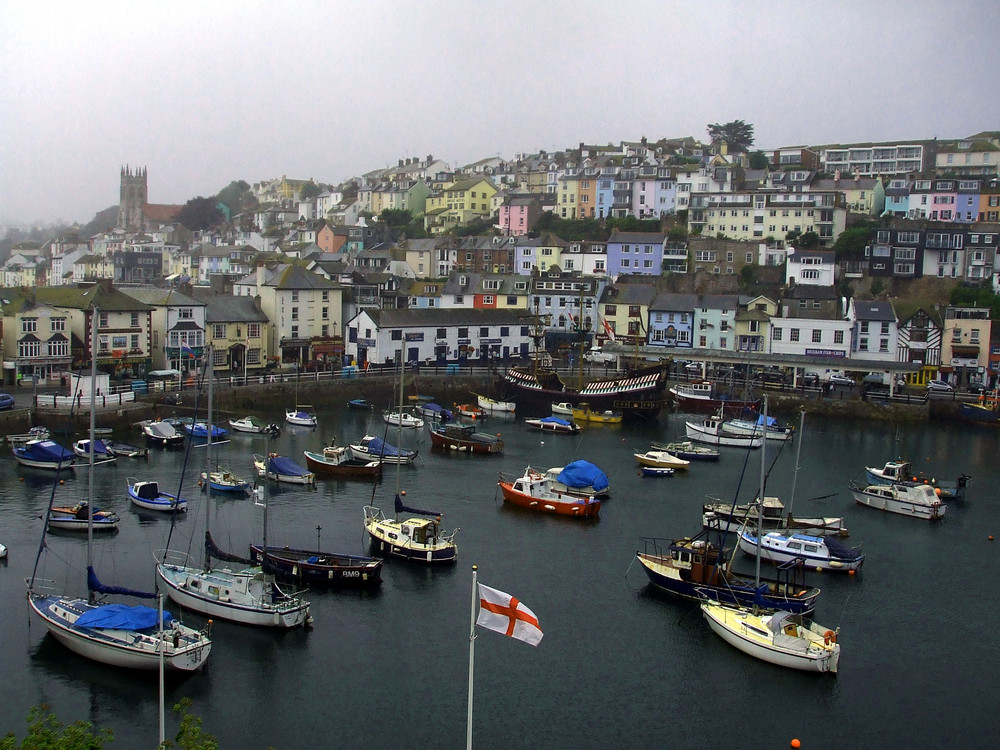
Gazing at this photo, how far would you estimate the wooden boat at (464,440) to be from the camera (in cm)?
3703

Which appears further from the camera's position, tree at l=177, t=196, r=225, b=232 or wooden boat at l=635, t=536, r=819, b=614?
tree at l=177, t=196, r=225, b=232

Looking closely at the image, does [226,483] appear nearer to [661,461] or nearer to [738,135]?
[661,461]

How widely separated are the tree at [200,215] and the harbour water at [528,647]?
104 metres

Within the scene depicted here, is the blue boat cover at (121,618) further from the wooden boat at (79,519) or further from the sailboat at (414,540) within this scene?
the wooden boat at (79,519)

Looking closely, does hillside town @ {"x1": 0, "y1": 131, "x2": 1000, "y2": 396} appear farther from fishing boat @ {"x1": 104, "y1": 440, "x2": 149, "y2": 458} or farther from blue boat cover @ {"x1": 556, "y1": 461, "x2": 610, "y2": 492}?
blue boat cover @ {"x1": 556, "y1": 461, "x2": 610, "y2": 492}

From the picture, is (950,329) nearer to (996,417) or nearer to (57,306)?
(996,417)

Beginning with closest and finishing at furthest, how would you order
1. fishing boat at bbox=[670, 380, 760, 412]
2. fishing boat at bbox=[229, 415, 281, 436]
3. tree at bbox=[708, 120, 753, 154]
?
fishing boat at bbox=[229, 415, 281, 436]
fishing boat at bbox=[670, 380, 760, 412]
tree at bbox=[708, 120, 753, 154]

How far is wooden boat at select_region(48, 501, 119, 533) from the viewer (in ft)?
83.8

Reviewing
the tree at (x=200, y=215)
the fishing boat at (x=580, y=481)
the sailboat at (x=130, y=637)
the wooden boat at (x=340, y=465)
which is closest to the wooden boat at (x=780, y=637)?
the fishing boat at (x=580, y=481)

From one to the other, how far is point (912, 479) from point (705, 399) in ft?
50.2

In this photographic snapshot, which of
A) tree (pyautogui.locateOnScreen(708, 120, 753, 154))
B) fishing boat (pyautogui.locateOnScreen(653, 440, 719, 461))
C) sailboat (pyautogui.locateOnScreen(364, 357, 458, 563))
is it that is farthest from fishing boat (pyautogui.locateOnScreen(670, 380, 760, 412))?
tree (pyautogui.locateOnScreen(708, 120, 753, 154))

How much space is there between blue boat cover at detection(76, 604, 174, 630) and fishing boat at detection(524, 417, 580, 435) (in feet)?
83.7

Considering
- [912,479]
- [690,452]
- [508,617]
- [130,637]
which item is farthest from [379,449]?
[508,617]

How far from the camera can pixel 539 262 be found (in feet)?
227
